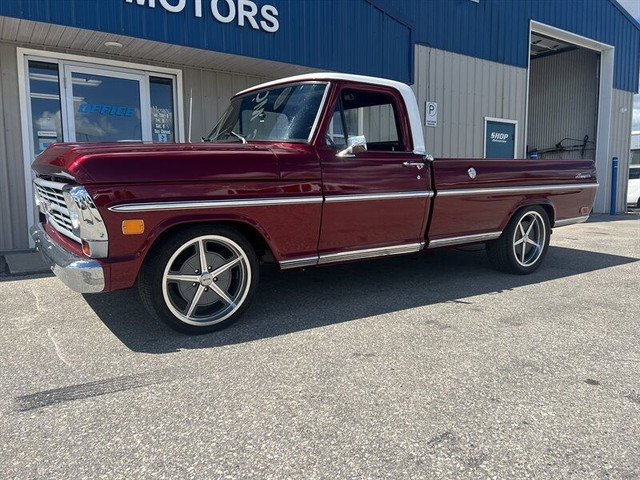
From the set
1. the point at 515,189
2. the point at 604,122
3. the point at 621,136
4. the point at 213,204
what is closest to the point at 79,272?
the point at 213,204

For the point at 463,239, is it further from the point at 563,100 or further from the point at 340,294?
the point at 563,100

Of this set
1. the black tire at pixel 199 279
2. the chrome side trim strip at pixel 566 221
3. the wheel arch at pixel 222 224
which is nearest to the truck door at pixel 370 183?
the wheel arch at pixel 222 224

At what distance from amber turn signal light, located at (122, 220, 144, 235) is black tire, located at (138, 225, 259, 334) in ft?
0.80

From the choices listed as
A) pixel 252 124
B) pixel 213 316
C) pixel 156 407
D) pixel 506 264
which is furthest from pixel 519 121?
pixel 156 407

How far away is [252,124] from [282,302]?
5.59 feet

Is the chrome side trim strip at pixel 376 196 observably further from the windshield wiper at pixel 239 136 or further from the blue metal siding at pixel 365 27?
the blue metal siding at pixel 365 27

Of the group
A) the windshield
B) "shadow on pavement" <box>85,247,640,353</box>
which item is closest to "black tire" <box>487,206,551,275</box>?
"shadow on pavement" <box>85,247,640,353</box>

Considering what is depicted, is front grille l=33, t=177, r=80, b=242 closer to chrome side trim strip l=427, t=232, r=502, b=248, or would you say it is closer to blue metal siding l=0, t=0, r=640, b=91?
blue metal siding l=0, t=0, r=640, b=91

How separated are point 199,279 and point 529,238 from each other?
4.15 meters

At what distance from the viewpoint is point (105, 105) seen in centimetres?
740

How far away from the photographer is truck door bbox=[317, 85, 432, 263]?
422 centimetres

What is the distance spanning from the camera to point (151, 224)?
11.2ft

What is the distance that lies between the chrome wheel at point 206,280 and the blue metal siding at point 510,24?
7.33m

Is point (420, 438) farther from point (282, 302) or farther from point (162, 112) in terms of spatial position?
point (162, 112)
